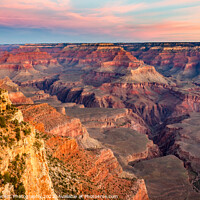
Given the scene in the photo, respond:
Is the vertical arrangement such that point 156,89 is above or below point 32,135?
below

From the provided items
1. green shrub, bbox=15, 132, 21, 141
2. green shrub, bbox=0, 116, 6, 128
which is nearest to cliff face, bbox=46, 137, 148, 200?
green shrub, bbox=15, 132, 21, 141

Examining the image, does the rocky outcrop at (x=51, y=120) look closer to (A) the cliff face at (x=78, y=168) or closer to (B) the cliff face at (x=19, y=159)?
(A) the cliff face at (x=78, y=168)

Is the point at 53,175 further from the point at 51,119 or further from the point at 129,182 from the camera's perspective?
the point at 51,119

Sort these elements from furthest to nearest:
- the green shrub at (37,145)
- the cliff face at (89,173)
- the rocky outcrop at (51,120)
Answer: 1. the rocky outcrop at (51,120)
2. the cliff face at (89,173)
3. the green shrub at (37,145)

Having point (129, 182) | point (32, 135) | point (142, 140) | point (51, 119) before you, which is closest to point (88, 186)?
point (129, 182)

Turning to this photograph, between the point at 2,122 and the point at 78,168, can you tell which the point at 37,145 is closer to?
the point at 2,122

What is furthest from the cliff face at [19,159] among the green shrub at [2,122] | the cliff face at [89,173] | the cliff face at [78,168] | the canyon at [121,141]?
the cliff face at [89,173]

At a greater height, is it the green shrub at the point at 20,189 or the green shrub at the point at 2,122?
the green shrub at the point at 2,122

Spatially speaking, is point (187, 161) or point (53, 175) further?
point (187, 161)

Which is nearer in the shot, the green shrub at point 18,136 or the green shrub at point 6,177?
the green shrub at point 6,177

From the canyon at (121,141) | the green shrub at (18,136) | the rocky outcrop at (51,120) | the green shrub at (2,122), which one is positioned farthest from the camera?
the rocky outcrop at (51,120)
